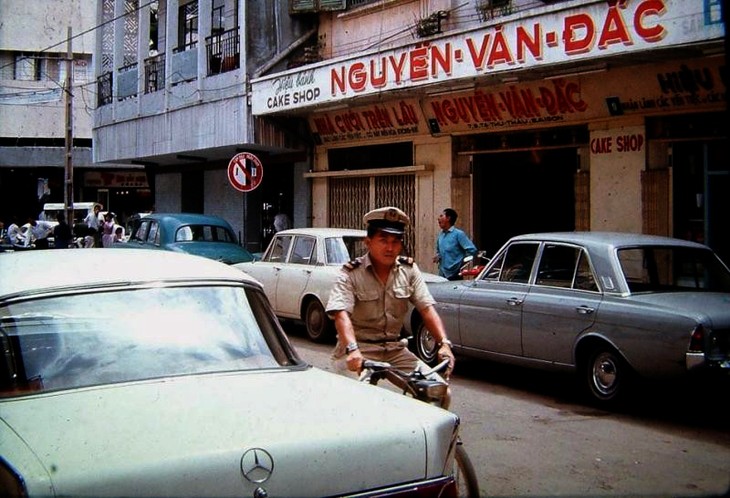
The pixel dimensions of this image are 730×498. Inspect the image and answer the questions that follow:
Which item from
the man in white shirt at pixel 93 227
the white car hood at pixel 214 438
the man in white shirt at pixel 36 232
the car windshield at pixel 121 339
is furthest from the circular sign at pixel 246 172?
the man in white shirt at pixel 93 227

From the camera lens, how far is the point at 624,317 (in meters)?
6.98

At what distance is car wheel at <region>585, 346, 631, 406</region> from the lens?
7.05 metres

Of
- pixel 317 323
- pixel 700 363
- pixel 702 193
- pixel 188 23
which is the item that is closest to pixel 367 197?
pixel 317 323

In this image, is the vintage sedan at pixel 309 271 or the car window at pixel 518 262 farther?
the vintage sedan at pixel 309 271

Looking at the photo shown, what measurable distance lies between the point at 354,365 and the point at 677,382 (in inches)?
141

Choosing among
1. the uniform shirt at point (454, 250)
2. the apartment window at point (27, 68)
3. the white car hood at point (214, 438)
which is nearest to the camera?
the white car hood at point (214, 438)

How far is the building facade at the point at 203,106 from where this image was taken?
18.5 m

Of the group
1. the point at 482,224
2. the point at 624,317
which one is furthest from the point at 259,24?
the point at 624,317

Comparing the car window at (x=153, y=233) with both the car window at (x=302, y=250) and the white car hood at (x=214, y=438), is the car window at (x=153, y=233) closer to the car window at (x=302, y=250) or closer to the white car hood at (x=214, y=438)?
the car window at (x=302, y=250)

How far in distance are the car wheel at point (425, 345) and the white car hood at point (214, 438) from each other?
5924 mm

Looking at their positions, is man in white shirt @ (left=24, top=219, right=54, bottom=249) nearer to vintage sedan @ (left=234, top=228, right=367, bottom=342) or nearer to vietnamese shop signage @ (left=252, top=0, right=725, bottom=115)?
vietnamese shop signage @ (left=252, top=0, right=725, bottom=115)

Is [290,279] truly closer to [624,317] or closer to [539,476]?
[624,317]

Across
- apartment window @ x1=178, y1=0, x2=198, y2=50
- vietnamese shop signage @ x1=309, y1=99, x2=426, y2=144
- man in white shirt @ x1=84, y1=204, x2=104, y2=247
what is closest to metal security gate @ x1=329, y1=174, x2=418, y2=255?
vietnamese shop signage @ x1=309, y1=99, x2=426, y2=144

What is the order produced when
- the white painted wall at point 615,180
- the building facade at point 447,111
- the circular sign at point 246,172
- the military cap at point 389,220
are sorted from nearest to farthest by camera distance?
the military cap at point 389,220 → the building facade at point 447,111 → the white painted wall at point 615,180 → the circular sign at point 246,172
